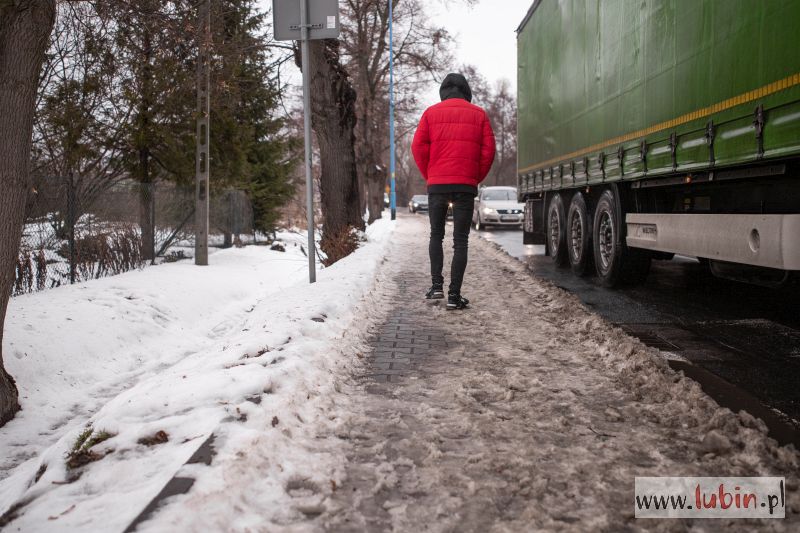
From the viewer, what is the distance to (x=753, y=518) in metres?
2.36

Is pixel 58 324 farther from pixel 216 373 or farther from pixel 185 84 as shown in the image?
pixel 185 84

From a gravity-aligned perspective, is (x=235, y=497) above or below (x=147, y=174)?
below

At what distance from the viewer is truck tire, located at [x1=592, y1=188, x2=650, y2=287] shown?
8047 millimetres

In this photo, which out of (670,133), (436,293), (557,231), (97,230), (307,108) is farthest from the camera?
(557,231)

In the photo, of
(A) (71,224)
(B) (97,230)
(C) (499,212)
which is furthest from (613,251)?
(C) (499,212)

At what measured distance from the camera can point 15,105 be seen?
484cm

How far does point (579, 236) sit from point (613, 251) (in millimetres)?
1676

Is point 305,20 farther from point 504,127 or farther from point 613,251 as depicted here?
point 504,127

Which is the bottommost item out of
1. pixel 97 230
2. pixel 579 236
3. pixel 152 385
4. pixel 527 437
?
pixel 527 437

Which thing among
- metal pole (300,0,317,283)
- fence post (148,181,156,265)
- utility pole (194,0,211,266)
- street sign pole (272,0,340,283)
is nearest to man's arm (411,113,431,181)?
metal pole (300,0,317,283)

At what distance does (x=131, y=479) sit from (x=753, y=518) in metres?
2.22

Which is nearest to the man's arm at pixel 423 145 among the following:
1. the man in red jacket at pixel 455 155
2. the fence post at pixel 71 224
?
the man in red jacket at pixel 455 155

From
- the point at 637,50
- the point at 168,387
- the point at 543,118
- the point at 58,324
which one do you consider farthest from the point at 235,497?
the point at 543,118

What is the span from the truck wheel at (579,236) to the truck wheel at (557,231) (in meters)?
0.52
